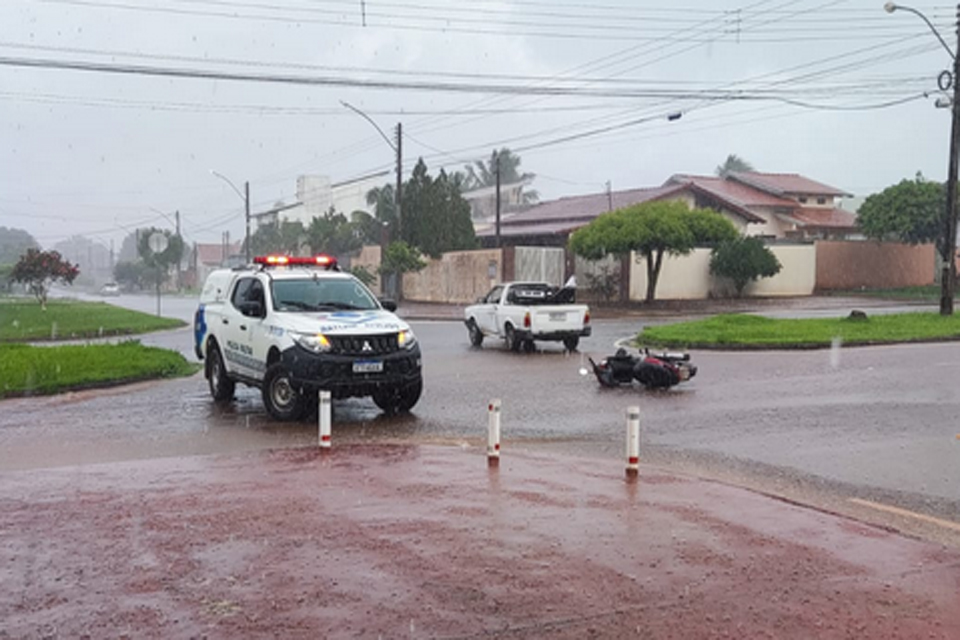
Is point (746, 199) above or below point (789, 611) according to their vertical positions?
above

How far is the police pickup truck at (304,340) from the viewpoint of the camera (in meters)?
11.9

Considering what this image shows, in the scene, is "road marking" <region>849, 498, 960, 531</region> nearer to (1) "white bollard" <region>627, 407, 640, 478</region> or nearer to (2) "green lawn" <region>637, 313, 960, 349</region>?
(1) "white bollard" <region>627, 407, 640, 478</region>

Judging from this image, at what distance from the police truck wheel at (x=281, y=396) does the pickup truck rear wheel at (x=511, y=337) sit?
10.0m

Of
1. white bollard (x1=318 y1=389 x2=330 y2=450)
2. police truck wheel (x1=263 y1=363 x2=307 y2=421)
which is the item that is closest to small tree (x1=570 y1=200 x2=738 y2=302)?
police truck wheel (x1=263 y1=363 x2=307 y2=421)

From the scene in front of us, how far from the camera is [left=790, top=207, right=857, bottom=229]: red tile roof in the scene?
5690 centimetres

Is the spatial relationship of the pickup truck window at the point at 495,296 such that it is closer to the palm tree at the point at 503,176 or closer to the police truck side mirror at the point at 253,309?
the police truck side mirror at the point at 253,309

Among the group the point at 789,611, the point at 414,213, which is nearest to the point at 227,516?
the point at 789,611

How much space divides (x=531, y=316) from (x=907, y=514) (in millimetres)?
14077

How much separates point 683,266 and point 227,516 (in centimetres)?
3723

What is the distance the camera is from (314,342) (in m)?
11.8

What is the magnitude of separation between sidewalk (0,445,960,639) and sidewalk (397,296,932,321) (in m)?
26.3

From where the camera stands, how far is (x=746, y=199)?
5675 centimetres

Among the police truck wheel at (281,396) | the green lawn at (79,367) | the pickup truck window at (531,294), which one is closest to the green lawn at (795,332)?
the pickup truck window at (531,294)

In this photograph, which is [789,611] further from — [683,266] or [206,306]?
[683,266]
